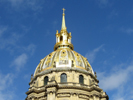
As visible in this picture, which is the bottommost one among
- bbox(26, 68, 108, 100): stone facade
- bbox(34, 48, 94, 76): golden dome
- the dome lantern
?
bbox(26, 68, 108, 100): stone facade

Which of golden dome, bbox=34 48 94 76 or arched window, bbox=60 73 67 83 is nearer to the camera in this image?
arched window, bbox=60 73 67 83

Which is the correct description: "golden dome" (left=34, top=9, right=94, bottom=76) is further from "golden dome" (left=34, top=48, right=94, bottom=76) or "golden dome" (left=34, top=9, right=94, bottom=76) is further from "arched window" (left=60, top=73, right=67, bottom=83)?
"arched window" (left=60, top=73, right=67, bottom=83)

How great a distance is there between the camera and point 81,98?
5806 cm

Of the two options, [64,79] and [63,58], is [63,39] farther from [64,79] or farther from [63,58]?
[64,79]

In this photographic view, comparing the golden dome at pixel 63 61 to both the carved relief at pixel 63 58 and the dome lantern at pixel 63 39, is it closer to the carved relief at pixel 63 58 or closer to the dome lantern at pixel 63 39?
the carved relief at pixel 63 58

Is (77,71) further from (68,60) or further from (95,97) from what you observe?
(95,97)

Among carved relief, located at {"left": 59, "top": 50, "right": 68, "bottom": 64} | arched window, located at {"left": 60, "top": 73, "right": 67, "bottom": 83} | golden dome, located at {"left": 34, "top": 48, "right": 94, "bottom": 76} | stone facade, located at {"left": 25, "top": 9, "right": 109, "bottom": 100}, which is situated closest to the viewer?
stone facade, located at {"left": 25, "top": 9, "right": 109, "bottom": 100}

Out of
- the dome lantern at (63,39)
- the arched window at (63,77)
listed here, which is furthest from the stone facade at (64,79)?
the dome lantern at (63,39)

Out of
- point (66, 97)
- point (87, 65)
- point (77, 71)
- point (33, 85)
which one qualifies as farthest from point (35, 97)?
point (87, 65)

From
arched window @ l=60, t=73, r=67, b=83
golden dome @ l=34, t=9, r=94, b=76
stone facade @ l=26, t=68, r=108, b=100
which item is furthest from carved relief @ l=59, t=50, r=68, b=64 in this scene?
arched window @ l=60, t=73, r=67, b=83

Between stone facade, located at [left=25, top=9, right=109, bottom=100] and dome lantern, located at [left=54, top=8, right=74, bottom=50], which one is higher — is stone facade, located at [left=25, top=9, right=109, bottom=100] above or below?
below

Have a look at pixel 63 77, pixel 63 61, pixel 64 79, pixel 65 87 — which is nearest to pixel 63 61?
pixel 63 61

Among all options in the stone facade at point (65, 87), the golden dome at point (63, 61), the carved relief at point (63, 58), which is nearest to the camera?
the stone facade at point (65, 87)

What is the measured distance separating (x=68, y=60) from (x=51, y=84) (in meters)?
9.50
